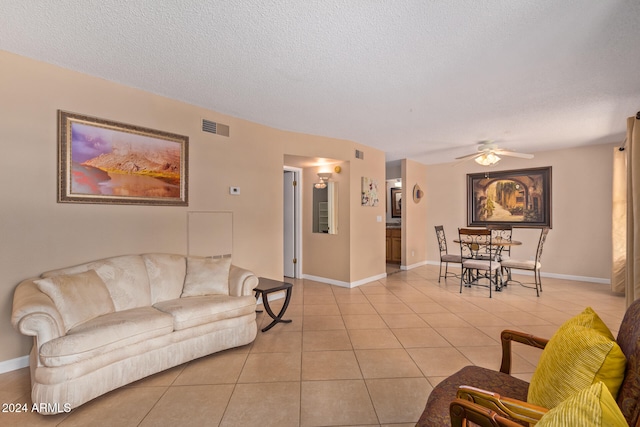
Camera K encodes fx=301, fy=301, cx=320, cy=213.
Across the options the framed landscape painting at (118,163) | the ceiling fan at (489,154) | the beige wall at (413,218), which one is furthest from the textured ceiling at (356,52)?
the beige wall at (413,218)

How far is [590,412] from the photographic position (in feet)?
2.36

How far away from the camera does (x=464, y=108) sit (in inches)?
143

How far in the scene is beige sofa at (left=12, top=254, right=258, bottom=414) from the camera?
75.2 inches

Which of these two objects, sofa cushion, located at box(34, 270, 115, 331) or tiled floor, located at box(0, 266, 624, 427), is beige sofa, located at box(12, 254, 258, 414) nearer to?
sofa cushion, located at box(34, 270, 115, 331)

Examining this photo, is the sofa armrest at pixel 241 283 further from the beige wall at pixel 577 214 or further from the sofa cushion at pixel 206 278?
the beige wall at pixel 577 214

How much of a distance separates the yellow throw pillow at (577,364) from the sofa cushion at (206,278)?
2.61 meters

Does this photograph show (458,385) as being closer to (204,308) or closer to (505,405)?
(505,405)

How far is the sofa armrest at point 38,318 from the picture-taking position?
1896 millimetres

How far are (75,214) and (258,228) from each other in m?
2.06

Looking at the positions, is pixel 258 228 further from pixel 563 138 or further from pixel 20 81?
pixel 563 138

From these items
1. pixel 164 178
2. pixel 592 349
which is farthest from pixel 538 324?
pixel 164 178

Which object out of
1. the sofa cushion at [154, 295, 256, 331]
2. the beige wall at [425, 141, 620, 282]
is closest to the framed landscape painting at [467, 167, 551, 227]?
the beige wall at [425, 141, 620, 282]

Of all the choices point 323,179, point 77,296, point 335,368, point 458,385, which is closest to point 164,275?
point 77,296

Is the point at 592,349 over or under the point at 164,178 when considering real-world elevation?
under
